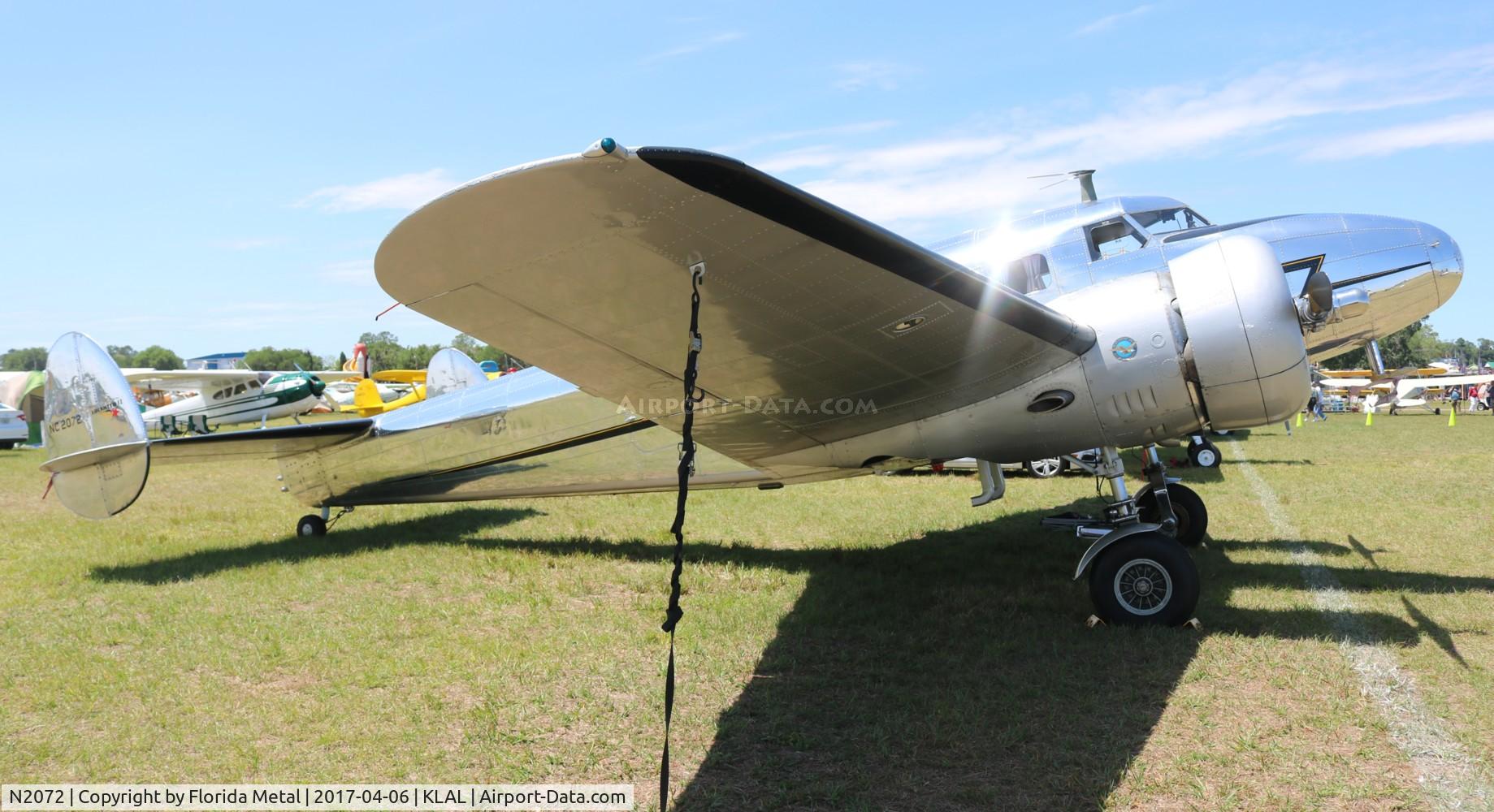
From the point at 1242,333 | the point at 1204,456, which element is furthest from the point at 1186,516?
the point at 1204,456

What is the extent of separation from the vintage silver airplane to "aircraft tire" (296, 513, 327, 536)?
486mm

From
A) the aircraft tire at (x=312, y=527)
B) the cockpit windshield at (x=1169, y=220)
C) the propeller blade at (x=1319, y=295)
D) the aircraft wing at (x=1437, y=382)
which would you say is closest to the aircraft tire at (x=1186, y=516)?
the cockpit windshield at (x=1169, y=220)

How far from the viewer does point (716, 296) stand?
345 centimetres

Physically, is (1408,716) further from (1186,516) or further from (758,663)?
(1186,516)

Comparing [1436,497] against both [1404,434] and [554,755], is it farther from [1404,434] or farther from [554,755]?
[1404,434]

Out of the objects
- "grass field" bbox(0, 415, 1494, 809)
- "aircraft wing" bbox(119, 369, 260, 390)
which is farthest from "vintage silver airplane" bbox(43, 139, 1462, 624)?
"aircraft wing" bbox(119, 369, 260, 390)

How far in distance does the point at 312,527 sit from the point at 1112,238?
305 inches

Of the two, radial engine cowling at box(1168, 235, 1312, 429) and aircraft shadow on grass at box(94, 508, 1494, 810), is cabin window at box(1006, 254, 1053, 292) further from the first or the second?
aircraft shadow on grass at box(94, 508, 1494, 810)

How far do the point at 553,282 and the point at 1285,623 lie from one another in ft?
14.9

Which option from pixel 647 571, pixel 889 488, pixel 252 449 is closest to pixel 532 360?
pixel 647 571

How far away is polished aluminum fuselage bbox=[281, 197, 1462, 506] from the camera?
465 cm

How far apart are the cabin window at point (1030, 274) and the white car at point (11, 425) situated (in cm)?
2600

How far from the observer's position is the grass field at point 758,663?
3.32 metres

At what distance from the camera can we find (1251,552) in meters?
7.08
